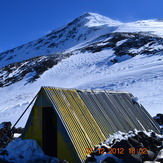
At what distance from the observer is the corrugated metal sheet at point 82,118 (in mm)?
6676

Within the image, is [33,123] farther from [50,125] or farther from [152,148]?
[152,148]

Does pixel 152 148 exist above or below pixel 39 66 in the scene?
below

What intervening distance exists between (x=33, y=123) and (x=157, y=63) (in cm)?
2734

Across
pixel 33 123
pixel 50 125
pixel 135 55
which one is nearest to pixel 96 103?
pixel 50 125

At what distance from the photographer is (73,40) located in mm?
97625

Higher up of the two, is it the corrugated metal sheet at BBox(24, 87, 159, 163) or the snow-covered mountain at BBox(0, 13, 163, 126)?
the snow-covered mountain at BBox(0, 13, 163, 126)

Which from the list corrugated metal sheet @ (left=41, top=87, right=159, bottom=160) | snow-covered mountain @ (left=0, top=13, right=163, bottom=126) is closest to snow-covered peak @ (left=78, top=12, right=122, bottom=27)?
snow-covered mountain @ (left=0, top=13, right=163, bottom=126)

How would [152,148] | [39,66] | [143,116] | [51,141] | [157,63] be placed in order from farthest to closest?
[39,66]
[157,63]
[143,116]
[51,141]
[152,148]

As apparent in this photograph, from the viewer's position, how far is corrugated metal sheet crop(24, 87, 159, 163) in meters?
6.68

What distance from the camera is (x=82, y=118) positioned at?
7.52 metres
